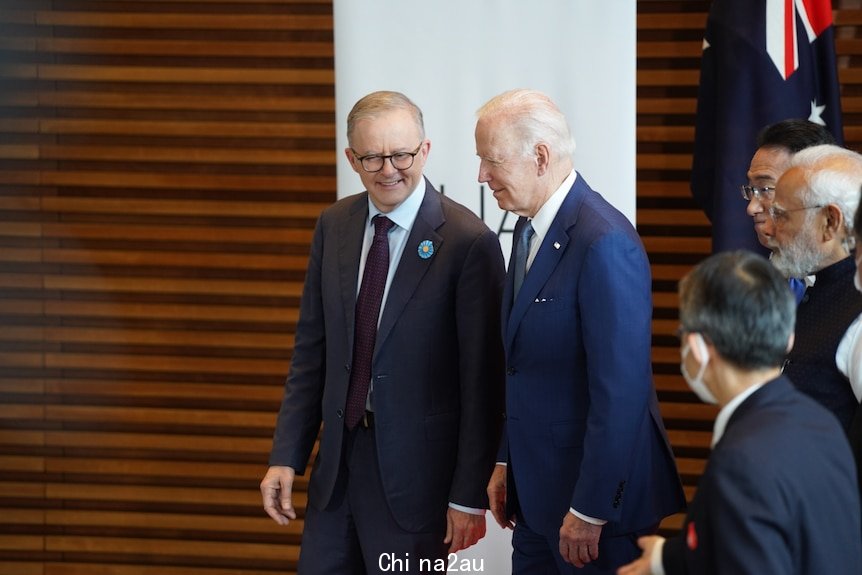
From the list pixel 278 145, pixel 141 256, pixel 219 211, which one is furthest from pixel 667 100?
pixel 141 256

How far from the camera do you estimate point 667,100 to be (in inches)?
173

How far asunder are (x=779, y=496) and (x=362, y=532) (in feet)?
5.05

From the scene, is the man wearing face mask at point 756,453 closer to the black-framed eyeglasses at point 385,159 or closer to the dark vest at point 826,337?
the dark vest at point 826,337

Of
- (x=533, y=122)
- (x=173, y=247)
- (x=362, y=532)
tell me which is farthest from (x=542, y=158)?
(x=173, y=247)

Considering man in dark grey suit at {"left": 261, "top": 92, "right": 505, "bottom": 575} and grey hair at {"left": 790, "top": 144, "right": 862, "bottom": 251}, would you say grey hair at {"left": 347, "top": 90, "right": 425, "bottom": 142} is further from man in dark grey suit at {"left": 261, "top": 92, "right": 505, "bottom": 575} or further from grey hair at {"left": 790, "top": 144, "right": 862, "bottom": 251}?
grey hair at {"left": 790, "top": 144, "right": 862, "bottom": 251}

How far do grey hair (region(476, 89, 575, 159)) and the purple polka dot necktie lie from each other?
51cm

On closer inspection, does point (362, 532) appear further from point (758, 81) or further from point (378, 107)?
point (758, 81)

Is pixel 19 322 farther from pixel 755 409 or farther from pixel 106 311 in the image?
pixel 755 409

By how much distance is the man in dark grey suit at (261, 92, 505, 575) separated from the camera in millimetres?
2848

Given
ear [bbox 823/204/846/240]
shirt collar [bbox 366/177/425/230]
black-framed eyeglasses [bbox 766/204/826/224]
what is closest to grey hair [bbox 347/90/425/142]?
shirt collar [bbox 366/177/425/230]

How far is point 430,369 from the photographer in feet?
9.45

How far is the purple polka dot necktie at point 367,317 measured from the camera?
2.90 metres

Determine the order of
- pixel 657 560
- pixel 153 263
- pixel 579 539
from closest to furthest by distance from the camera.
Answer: pixel 657 560 → pixel 579 539 → pixel 153 263

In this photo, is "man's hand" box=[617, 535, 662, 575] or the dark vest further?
the dark vest
